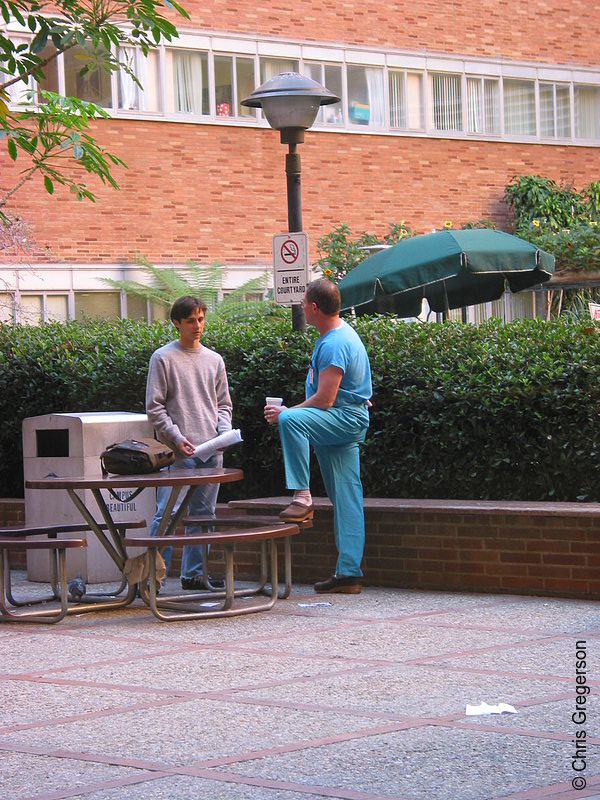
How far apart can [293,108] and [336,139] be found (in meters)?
16.2

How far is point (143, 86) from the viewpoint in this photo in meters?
25.5

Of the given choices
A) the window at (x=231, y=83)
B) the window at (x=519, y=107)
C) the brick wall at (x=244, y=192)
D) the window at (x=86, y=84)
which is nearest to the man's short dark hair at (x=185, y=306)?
the brick wall at (x=244, y=192)

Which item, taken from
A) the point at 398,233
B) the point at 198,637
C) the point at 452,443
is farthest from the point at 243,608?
the point at 398,233

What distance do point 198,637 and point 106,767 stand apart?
2.78 meters

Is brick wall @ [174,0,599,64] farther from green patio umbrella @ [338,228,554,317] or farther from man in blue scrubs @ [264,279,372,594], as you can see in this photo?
man in blue scrubs @ [264,279,372,594]

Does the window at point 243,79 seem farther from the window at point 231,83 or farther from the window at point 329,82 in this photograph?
the window at point 329,82

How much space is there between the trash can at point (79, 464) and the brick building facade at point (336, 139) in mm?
13685

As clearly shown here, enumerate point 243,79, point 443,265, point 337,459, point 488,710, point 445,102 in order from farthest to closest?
point 445,102 → point 243,79 → point 443,265 → point 337,459 → point 488,710

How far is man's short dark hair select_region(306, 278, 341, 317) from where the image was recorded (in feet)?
29.4

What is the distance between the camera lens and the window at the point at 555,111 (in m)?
30.8

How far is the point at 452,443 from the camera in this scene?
980 cm

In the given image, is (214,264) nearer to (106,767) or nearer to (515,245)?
(515,245)

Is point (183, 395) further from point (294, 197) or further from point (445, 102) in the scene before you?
point (445, 102)

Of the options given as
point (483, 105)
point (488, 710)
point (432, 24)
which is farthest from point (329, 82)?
point (488, 710)
